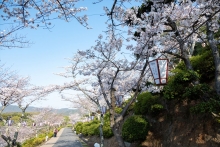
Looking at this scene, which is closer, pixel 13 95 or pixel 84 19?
pixel 84 19

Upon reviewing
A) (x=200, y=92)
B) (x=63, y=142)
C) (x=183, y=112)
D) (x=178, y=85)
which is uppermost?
(x=178, y=85)

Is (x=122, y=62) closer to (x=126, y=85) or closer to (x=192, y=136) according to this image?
(x=192, y=136)

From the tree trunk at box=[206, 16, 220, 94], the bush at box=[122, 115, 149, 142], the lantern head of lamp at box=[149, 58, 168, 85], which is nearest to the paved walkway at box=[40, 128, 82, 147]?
the bush at box=[122, 115, 149, 142]

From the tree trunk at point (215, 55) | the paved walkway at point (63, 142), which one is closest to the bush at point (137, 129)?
the tree trunk at point (215, 55)

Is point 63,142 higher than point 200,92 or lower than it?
lower

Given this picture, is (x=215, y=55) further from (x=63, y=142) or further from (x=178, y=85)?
(x=63, y=142)

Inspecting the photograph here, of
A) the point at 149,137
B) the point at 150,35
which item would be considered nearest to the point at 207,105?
the point at 150,35

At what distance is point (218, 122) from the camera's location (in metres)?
6.64

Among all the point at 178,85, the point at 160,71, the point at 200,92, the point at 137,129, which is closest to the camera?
the point at 160,71

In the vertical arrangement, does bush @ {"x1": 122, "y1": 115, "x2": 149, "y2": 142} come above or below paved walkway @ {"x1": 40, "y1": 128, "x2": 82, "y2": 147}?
above

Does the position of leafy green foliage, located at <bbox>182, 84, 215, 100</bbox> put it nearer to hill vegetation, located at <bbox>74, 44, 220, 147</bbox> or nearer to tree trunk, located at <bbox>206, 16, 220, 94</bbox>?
hill vegetation, located at <bbox>74, 44, 220, 147</bbox>

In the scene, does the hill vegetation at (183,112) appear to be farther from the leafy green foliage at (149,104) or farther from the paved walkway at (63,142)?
the paved walkway at (63,142)

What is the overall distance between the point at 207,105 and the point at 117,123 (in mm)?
3648

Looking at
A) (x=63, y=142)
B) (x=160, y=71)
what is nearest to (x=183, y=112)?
(x=160, y=71)
